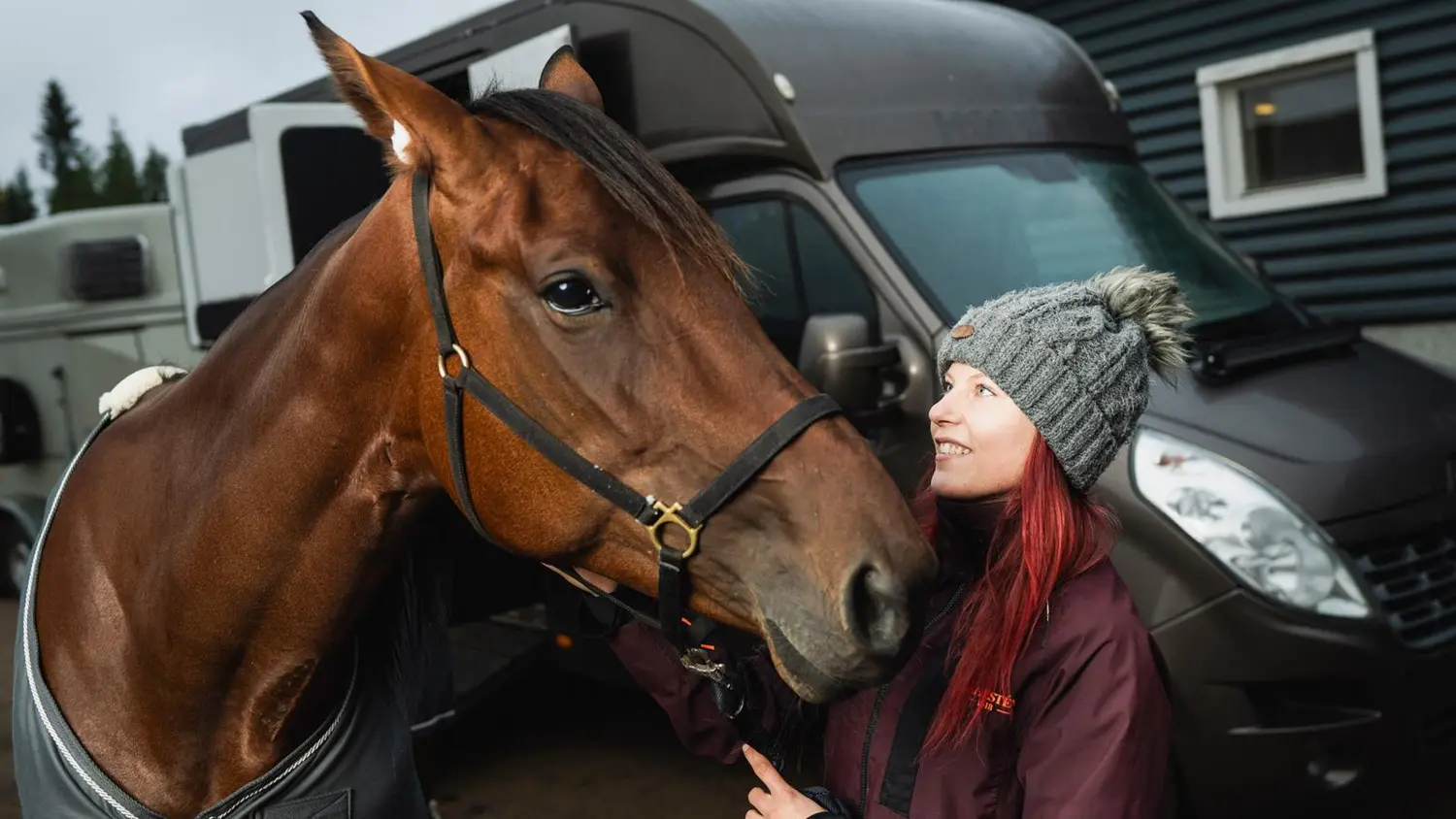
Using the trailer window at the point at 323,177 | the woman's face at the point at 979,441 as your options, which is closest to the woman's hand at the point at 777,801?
the woman's face at the point at 979,441

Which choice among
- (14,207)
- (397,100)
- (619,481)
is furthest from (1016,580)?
(14,207)

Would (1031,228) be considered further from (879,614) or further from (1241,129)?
(1241,129)

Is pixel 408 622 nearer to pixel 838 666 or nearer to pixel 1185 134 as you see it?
pixel 838 666

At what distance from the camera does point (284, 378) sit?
172 cm

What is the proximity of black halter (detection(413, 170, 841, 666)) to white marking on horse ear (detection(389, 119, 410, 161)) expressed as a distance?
6cm

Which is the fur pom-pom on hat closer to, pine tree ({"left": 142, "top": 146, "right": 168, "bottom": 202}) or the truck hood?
the truck hood

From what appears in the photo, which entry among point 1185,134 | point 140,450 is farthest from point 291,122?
point 1185,134

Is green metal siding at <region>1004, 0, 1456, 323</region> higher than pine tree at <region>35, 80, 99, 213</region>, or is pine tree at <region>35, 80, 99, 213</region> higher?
pine tree at <region>35, 80, 99, 213</region>

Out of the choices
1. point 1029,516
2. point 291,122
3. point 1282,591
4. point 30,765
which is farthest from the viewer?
point 291,122

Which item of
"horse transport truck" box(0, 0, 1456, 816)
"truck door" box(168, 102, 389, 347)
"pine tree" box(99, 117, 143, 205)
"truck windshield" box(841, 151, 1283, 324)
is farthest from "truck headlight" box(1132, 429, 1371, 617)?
"pine tree" box(99, 117, 143, 205)

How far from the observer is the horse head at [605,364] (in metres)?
1.46

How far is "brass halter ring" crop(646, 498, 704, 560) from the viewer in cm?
149

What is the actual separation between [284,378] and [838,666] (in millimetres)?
915

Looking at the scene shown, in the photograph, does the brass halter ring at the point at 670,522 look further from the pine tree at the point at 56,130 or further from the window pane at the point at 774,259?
the pine tree at the point at 56,130
